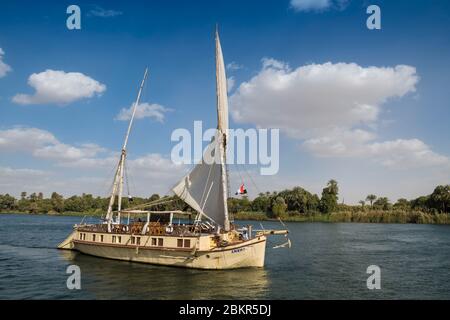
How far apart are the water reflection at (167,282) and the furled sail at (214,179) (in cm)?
602

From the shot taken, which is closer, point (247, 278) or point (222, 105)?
point (247, 278)

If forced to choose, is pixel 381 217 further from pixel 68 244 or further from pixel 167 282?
pixel 167 282

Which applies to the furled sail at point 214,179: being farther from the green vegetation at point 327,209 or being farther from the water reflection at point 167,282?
the green vegetation at point 327,209

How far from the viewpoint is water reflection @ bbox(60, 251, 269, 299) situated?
27609 millimetres

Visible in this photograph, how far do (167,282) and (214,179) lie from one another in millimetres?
11860

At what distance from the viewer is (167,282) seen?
3127 centimetres

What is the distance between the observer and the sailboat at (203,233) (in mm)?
35750

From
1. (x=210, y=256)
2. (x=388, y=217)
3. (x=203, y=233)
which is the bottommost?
(x=388, y=217)

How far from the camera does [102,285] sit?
30.5 m

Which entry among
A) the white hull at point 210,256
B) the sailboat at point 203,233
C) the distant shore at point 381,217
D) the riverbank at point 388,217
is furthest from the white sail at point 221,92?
the riverbank at point 388,217

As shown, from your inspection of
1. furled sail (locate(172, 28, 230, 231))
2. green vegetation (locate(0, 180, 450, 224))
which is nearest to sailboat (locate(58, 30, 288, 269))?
furled sail (locate(172, 28, 230, 231))

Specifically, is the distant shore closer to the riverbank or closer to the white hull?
the riverbank

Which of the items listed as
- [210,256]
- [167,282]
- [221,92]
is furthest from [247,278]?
[221,92]
